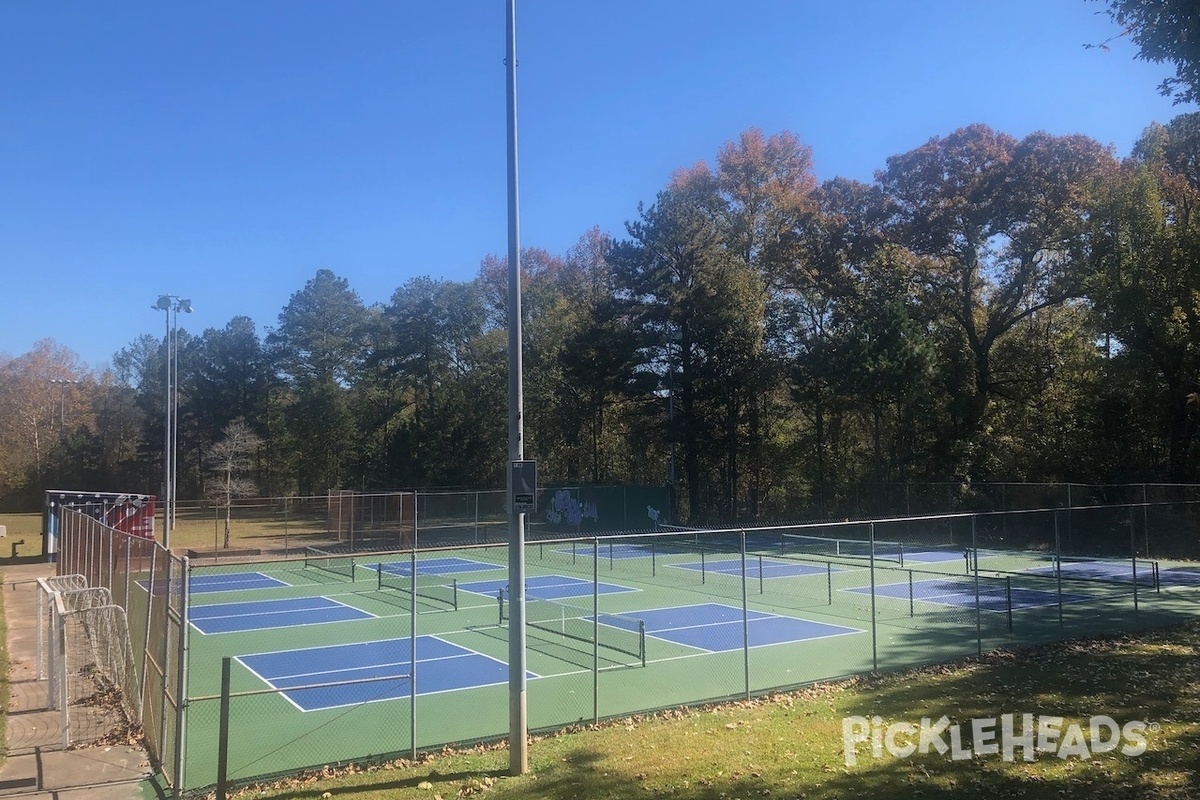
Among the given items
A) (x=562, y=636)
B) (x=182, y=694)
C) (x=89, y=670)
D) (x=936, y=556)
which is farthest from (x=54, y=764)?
(x=936, y=556)

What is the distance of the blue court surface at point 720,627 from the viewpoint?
1714cm

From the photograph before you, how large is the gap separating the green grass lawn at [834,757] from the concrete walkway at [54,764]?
1.69m

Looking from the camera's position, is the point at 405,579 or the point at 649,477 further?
the point at 649,477

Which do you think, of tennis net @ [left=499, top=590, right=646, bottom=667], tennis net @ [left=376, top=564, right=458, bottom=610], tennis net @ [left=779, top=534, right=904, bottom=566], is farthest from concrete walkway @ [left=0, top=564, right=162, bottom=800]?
tennis net @ [left=779, top=534, right=904, bottom=566]

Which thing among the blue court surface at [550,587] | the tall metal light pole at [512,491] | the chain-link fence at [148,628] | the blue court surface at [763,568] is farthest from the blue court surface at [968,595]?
the chain-link fence at [148,628]

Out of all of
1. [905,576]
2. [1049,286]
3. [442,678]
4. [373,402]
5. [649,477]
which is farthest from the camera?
[373,402]

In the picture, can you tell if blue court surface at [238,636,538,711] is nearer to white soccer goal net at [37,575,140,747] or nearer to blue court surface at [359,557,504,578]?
white soccer goal net at [37,575,140,747]

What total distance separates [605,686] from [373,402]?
61649mm

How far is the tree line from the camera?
37219 millimetres

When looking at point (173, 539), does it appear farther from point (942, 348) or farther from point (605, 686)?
point (942, 348)

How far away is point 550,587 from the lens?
25859 mm

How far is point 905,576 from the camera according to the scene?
26.8 metres

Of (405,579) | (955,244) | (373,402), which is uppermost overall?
(955,244)


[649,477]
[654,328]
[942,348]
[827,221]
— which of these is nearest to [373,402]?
[649,477]
